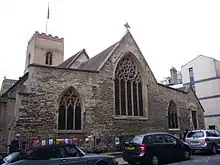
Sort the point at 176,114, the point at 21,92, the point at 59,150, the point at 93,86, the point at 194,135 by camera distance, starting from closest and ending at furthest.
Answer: the point at 59,150, the point at 21,92, the point at 194,135, the point at 93,86, the point at 176,114

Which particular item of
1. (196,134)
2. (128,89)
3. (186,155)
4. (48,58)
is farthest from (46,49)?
(186,155)

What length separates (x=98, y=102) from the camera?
14.2 meters

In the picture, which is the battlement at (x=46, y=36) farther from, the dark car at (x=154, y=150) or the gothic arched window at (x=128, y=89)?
the dark car at (x=154, y=150)

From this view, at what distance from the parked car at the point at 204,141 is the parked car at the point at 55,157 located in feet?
23.4

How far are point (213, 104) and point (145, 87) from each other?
46.0 ft

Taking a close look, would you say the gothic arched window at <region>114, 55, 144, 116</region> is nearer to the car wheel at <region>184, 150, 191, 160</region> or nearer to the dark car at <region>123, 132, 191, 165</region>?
the dark car at <region>123, 132, 191, 165</region>

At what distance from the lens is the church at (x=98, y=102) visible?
12.1m

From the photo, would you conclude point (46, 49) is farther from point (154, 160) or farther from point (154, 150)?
point (154, 160)

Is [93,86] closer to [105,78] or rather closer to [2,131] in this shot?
[105,78]

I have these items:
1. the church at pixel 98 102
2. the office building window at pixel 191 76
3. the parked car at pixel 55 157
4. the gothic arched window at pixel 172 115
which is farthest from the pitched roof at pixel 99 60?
the office building window at pixel 191 76

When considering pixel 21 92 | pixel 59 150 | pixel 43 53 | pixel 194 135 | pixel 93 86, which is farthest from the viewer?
pixel 43 53

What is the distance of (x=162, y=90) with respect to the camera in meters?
18.1

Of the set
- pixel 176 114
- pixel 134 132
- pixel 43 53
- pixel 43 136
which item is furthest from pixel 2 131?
pixel 43 53

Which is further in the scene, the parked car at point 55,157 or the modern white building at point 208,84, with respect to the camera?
the modern white building at point 208,84
